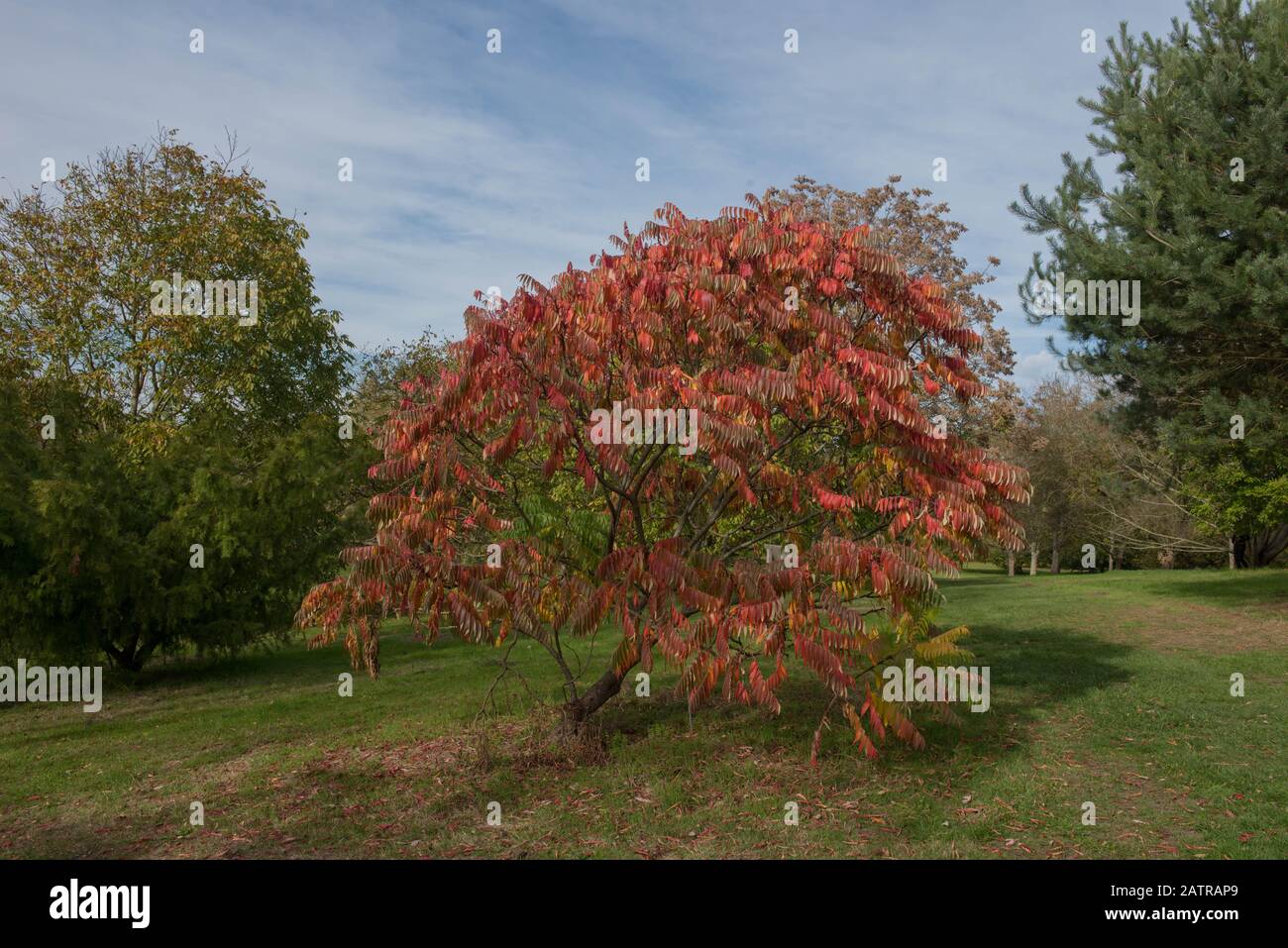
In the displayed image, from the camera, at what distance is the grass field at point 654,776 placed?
597cm

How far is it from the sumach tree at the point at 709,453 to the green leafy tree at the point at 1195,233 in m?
8.81

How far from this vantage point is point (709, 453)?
6.59 metres

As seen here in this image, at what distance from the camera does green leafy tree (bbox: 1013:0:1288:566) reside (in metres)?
13.3

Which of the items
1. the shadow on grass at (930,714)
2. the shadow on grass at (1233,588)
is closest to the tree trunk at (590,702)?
the shadow on grass at (930,714)

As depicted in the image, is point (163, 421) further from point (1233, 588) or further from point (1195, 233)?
point (1233, 588)

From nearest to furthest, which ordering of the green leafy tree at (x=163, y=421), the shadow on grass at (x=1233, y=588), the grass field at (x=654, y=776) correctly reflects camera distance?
the grass field at (x=654, y=776) → the green leafy tree at (x=163, y=421) → the shadow on grass at (x=1233, y=588)

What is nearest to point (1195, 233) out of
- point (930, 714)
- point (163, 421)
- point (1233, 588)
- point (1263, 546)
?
point (930, 714)

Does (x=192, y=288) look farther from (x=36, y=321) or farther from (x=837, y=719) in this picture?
(x=837, y=719)

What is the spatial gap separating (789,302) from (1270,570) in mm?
27176

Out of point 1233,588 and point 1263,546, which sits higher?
point 1263,546

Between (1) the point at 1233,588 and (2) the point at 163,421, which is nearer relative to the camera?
(2) the point at 163,421

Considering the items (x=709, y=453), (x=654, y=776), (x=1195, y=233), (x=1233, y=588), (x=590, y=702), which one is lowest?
(x=1233, y=588)

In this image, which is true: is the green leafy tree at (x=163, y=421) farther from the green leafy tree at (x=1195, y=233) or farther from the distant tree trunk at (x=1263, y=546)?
the distant tree trunk at (x=1263, y=546)

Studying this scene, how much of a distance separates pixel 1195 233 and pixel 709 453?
11098 mm
